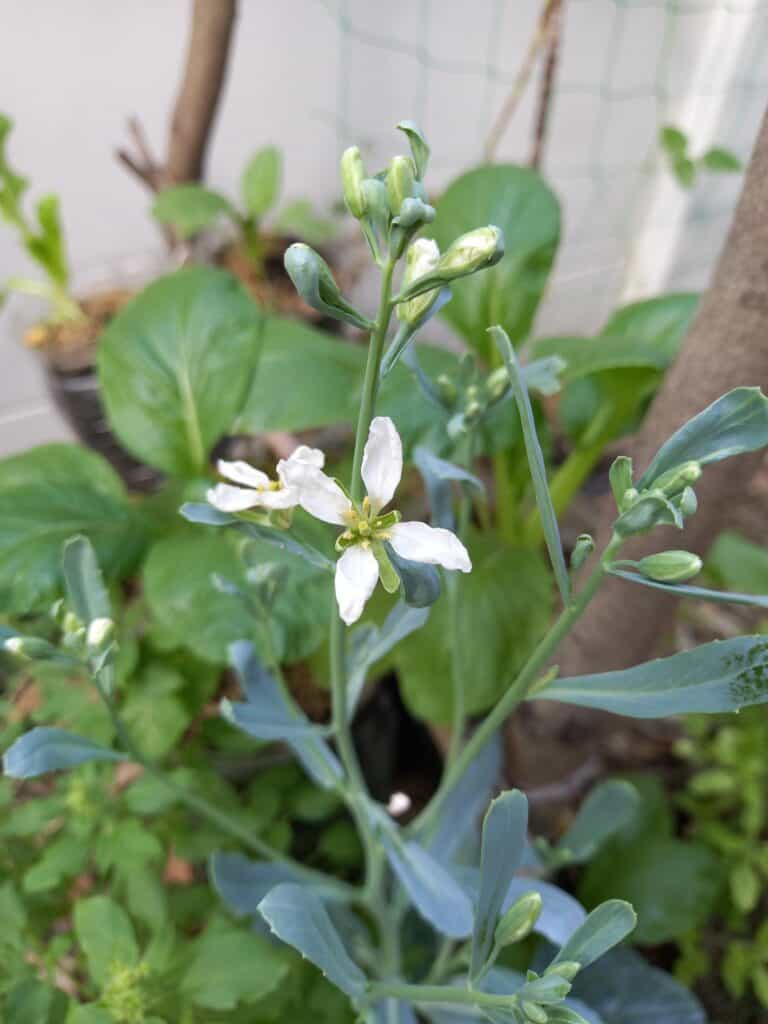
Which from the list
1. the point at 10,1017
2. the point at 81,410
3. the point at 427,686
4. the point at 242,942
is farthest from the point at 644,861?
the point at 81,410

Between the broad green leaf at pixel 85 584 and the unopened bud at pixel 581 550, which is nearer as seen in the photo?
the unopened bud at pixel 581 550

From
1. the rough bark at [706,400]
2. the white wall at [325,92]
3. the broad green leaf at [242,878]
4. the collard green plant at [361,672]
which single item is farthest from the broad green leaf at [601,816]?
the white wall at [325,92]

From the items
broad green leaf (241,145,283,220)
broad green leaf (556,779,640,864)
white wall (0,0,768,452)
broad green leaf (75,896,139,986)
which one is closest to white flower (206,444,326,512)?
broad green leaf (75,896,139,986)

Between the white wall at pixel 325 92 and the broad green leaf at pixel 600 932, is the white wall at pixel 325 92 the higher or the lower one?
the higher one

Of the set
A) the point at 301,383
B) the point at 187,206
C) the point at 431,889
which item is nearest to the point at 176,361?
the point at 301,383

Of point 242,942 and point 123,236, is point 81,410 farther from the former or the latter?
point 242,942

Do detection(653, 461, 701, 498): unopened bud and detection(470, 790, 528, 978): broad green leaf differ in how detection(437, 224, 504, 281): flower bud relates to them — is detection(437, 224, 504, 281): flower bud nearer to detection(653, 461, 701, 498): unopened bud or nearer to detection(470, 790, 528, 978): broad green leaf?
detection(653, 461, 701, 498): unopened bud

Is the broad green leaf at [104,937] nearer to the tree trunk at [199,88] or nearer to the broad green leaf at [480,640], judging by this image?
the broad green leaf at [480,640]
